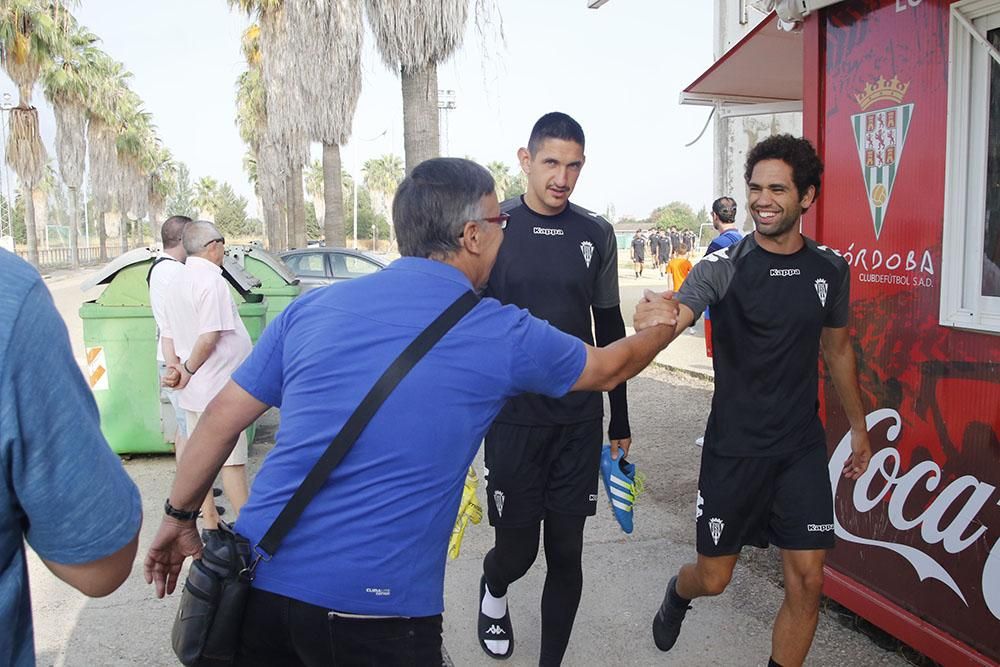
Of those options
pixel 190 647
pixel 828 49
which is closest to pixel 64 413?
pixel 190 647

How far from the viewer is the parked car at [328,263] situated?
1420cm

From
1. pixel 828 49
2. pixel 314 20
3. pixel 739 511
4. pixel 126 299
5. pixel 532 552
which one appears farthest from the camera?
pixel 314 20

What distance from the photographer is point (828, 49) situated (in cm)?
396

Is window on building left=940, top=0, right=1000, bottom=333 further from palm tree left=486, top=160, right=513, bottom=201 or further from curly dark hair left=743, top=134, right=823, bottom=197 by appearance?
palm tree left=486, top=160, right=513, bottom=201

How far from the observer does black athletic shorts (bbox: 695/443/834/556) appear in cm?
315

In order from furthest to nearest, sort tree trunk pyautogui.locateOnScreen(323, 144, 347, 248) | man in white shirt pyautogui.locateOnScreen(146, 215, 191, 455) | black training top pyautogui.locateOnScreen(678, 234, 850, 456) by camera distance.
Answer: tree trunk pyautogui.locateOnScreen(323, 144, 347, 248) → man in white shirt pyautogui.locateOnScreen(146, 215, 191, 455) → black training top pyautogui.locateOnScreen(678, 234, 850, 456)

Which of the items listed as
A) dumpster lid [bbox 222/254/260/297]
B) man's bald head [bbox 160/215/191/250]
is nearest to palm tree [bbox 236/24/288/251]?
dumpster lid [bbox 222/254/260/297]

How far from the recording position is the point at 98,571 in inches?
55.2

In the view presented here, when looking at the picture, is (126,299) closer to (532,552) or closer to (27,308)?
(532,552)

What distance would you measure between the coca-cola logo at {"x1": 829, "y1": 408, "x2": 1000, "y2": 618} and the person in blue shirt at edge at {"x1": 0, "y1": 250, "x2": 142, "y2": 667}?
3.05 metres

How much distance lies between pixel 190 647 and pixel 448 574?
113 inches

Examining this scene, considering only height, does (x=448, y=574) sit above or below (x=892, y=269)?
below

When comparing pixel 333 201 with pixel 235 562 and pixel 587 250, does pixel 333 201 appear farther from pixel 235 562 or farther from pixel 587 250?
pixel 235 562

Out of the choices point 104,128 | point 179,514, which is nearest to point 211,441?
point 179,514
